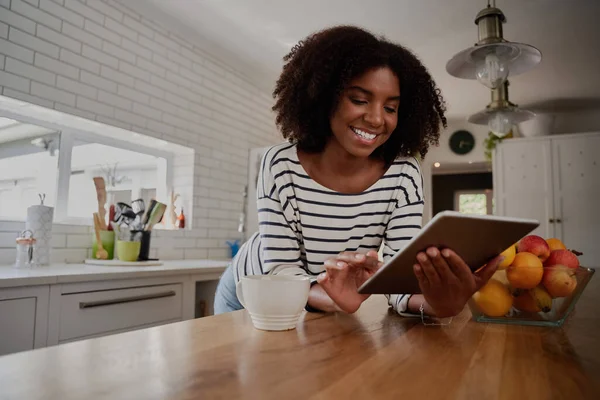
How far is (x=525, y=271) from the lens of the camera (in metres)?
0.72

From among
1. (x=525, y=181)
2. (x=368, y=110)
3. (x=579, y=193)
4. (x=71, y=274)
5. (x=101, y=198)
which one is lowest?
(x=71, y=274)

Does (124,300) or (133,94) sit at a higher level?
(133,94)

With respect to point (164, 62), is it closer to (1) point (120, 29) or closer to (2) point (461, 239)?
(1) point (120, 29)

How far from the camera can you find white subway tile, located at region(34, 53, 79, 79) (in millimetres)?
2303

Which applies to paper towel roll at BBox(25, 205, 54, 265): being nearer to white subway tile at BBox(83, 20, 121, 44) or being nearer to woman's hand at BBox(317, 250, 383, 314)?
white subway tile at BBox(83, 20, 121, 44)

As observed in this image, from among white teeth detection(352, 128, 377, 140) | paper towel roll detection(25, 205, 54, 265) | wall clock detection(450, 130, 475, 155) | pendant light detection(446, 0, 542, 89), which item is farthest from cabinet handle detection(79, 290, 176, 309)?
wall clock detection(450, 130, 475, 155)

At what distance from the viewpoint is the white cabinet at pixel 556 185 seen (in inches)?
179

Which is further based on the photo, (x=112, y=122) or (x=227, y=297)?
(x=112, y=122)

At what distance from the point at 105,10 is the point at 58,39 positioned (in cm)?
40

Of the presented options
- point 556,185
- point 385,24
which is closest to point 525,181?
point 556,185

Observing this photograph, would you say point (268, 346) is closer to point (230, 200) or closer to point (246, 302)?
point (246, 302)

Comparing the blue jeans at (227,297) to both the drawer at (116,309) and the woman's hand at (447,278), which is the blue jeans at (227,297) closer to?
the woman's hand at (447,278)

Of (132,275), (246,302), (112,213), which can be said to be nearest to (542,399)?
(246,302)

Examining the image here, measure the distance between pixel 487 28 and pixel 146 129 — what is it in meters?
2.05
